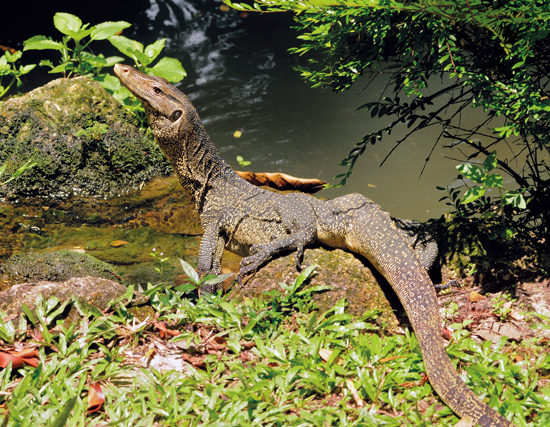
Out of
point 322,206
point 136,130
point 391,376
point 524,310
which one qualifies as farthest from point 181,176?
point 524,310

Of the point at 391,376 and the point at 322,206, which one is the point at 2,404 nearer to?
the point at 391,376

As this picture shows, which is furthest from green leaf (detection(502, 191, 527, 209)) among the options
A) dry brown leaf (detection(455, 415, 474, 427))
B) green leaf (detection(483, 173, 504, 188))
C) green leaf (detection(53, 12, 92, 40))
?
green leaf (detection(53, 12, 92, 40))

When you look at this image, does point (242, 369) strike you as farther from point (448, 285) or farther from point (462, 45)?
point (462, 45)

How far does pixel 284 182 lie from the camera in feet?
19.2

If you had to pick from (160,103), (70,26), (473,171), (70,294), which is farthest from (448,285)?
(70,26)

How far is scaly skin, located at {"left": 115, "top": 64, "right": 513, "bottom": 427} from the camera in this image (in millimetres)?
2684

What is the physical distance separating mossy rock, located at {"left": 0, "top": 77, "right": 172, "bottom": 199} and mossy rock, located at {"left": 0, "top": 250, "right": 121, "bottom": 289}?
2.01 meters

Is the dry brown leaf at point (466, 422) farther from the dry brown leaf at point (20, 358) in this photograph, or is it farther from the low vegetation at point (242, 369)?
the dry brown leaf at point (20, 358)

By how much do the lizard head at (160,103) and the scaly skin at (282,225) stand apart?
1 cm

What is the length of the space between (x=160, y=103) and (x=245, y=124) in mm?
5187

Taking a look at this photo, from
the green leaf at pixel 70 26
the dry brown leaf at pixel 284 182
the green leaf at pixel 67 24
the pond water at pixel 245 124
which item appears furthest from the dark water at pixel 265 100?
the green leaf at pixel 67 24

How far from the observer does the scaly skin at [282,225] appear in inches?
106

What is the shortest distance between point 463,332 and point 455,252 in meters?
0.92

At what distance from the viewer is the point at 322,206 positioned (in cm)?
392
